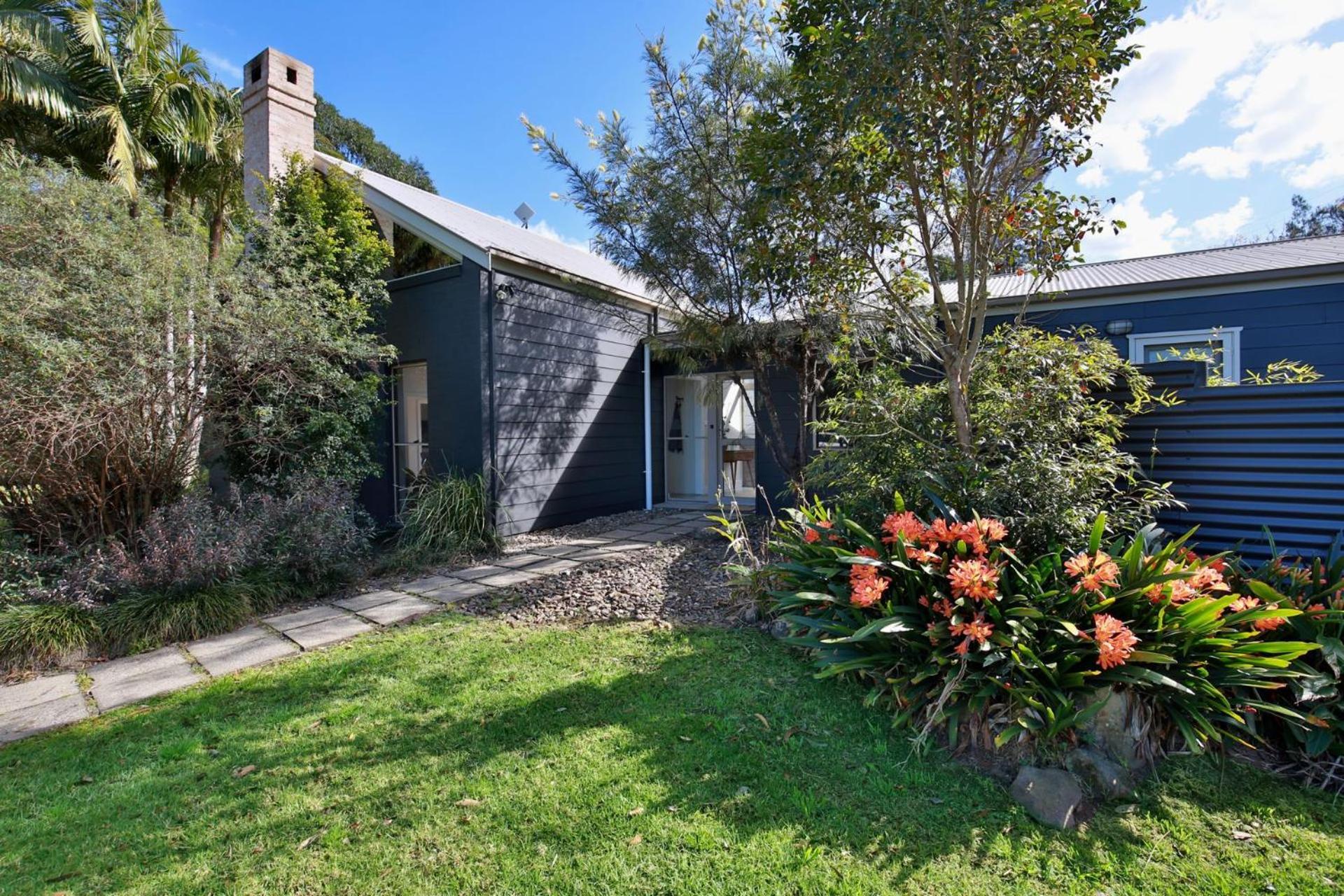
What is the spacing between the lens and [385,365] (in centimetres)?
783

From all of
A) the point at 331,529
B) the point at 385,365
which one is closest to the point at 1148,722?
the point at 331,529

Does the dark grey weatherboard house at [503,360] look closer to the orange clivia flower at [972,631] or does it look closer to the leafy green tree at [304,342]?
the leafy green tree at [304,342]

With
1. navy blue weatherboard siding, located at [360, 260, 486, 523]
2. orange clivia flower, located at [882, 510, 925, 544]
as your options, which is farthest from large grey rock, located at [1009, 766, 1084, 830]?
navy blue weatherboard siding, located at [360, 260, 486, 523]

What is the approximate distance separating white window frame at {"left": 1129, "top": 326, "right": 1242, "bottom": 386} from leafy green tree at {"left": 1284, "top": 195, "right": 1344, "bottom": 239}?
24.3 meters

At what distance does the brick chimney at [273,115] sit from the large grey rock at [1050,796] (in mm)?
8879

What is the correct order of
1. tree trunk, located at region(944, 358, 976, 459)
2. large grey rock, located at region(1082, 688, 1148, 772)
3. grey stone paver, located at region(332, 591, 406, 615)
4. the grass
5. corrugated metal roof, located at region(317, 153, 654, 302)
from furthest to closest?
corrugated metal roof, located at region(317, 153, 654, 302) → grey stone paver, located at region(332, 591, 406, 615) → tree trunk, located at region(944, 358, 976, 459) → large grey rock, located at region(1082, 688, 1148, 772) → the grass

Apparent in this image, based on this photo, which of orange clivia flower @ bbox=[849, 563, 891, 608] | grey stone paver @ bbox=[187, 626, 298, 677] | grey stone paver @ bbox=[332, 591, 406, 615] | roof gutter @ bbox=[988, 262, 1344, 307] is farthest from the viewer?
roof gutter @ bbox=[988, 262, 1344, 307]

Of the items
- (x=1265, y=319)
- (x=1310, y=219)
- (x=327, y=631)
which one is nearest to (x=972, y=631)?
(x=327, y=631)

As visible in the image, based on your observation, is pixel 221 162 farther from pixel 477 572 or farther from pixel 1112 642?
pixel 1112 642

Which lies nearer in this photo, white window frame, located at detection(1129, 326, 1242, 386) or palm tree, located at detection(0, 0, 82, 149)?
white window frame, located at detection(1129, 326, 1242, 386)

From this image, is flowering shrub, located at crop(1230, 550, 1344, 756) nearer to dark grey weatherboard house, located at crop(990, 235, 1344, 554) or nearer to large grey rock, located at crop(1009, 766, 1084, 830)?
dark grey weatherboard house, located at crop(990, 235, 1344, 554)

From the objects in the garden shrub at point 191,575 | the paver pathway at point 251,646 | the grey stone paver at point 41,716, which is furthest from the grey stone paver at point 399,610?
the grey stone paver at point 41,716

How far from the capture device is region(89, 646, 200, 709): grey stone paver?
3174mm

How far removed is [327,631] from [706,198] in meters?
4.92
